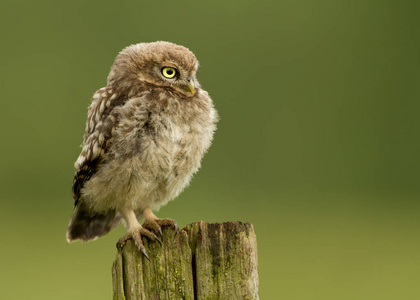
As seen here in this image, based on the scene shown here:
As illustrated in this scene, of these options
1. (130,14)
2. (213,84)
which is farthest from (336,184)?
(130,14)

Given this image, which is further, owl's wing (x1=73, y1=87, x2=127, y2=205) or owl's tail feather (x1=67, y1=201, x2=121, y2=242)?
owl's tail feather (x1=67, y1=201, x2=121, y2=242)

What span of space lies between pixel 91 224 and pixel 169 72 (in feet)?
3.89

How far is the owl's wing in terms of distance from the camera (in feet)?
15.5

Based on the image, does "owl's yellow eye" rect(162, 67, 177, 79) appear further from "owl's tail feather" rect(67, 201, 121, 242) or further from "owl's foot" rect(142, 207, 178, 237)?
"owl's tail feather" rect(67, 201, 121, 242)

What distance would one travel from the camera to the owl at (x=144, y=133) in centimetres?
467

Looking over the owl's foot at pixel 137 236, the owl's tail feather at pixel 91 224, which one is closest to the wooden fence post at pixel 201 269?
the owl's foot at pixel 137 236

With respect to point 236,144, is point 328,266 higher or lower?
lower

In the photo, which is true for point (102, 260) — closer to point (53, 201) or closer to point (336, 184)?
point (53, 201)

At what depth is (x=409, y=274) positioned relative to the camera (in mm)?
9961

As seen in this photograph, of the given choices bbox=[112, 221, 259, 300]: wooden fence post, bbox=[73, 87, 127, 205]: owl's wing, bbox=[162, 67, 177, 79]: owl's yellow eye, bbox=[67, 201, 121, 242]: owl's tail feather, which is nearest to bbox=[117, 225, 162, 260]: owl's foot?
bbox=[112, 221, 259, 300]: wooden fence post

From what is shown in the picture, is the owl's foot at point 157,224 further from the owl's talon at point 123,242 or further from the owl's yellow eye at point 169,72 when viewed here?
the owl's yellow eye at point 169,72

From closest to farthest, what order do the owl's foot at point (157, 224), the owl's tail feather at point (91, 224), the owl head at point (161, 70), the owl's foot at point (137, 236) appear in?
the owl's foot at point (137, 236), the owl's foot at point (157, 224), the owl head at point (161, 70), the owl's tail feather at point (91, 224)

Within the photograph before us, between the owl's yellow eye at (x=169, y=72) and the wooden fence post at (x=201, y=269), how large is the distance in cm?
129

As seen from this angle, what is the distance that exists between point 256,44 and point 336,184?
296 centimetres
